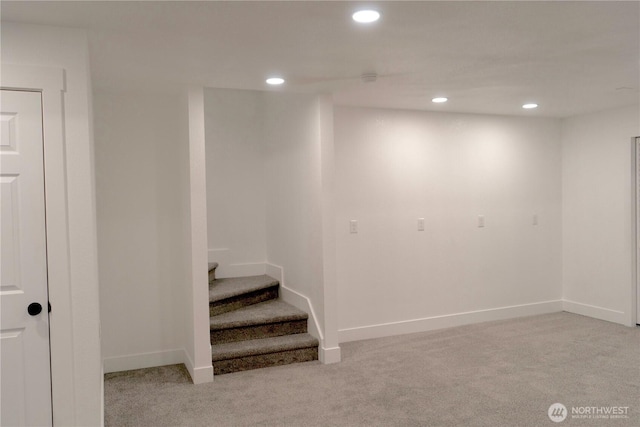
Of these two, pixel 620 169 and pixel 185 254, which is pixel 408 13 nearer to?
pixel 185 254

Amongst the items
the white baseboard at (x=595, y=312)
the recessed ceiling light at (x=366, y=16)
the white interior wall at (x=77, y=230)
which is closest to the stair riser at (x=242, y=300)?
the white interior wall at (x=77, y=230)

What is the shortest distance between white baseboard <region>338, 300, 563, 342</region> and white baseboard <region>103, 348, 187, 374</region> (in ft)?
4.86

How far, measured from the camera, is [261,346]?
13.8ft

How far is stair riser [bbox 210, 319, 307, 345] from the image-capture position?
4297 millimetres

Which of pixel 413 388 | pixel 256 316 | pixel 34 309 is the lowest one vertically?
pixel 413 388

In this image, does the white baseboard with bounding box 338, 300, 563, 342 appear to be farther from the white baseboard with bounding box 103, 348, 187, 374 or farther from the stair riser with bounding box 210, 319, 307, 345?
the white baseboard with bounding box 103, 348, 187, 374

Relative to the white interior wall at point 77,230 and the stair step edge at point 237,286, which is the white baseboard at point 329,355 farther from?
the white interior wall at point 77,230

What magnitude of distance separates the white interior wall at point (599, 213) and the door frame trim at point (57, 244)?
5.09m

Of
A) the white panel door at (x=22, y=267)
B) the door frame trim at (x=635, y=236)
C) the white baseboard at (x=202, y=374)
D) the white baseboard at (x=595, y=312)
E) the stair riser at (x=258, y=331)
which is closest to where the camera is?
the white panel door at (x=22, y=267)

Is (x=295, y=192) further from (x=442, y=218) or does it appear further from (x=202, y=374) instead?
(x=202, y=374)

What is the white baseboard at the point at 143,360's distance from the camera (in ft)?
13.8

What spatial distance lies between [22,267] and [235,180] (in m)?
2.98

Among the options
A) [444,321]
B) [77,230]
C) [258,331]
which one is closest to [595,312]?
[444,321]

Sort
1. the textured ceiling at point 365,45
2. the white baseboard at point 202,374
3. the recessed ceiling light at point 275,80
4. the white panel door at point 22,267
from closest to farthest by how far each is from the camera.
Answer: the textured ceiling at point 365,45 < the white panel door at point 22,267 < the recessed ceiling light at point 275,80 < the white baseboard at point 202,374
